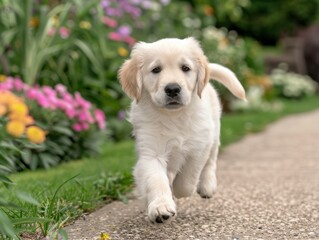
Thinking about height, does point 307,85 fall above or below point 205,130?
below

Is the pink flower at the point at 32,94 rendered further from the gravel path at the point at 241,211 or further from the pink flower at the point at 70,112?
the gravel path at the point at 241,211

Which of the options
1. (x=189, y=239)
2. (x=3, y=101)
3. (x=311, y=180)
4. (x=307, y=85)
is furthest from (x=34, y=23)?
(x=307, y=85)

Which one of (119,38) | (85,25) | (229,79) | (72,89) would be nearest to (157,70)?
(229,79)

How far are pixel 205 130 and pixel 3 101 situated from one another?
1.74 meters

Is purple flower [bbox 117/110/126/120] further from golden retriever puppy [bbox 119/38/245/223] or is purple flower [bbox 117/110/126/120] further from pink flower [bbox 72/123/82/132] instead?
golden retriever puppy [bbox 119/38/245/223]

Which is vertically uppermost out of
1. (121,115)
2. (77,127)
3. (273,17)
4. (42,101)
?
(42,101)

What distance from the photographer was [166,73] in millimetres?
3873

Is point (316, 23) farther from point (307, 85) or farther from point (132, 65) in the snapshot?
point (132, 65)

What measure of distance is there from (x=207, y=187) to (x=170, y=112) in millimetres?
646

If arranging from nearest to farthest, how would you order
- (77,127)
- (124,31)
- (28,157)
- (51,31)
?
1. (28,157)
2. (77,127)
3. (51,31)
4. (124,31)

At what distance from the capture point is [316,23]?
23.0m

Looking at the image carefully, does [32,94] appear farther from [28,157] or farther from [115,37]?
[115,37]

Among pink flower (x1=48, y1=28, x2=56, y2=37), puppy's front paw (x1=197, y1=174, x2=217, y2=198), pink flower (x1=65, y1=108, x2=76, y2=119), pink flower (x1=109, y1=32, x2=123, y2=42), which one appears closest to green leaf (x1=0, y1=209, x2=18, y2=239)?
puppy's front paw (x1=197, y1=174, x2=217, y2=198)

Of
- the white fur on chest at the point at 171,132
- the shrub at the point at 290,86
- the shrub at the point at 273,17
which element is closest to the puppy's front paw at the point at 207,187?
the white fur on chest at the point at 171,132
